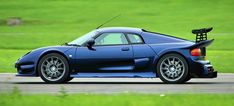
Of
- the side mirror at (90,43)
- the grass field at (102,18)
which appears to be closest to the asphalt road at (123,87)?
the side mirror at (90,43)

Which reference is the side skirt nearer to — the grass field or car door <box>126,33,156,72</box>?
car door <box>126,33,156,72</box>

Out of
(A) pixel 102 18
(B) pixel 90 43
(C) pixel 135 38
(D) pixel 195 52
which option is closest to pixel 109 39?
(B) pixel 90 43

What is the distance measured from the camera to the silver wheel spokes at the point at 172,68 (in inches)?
575

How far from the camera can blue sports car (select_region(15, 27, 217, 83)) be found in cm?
1465

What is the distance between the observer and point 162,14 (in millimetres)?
47438

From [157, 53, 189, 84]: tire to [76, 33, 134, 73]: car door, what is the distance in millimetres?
602

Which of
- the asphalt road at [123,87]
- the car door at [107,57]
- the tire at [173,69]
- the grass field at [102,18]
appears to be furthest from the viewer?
the grass field at [102,18]

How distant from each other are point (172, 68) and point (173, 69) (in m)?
0.03

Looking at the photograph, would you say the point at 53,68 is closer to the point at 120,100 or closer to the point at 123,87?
the point at 123,87

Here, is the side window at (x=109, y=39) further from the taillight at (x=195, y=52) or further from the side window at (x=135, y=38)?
the taillight at (x=195, y=52)

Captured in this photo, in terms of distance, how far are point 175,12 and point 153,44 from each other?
33837 mm

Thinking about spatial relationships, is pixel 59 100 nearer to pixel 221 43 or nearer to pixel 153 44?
pixel 153 44

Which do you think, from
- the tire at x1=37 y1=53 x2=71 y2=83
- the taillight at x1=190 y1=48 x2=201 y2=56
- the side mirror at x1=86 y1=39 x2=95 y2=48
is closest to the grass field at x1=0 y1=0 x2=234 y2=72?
the taillight at x1=190 y1=48 x2=201 y2=56

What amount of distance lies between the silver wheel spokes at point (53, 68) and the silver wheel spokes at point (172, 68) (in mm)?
1978
